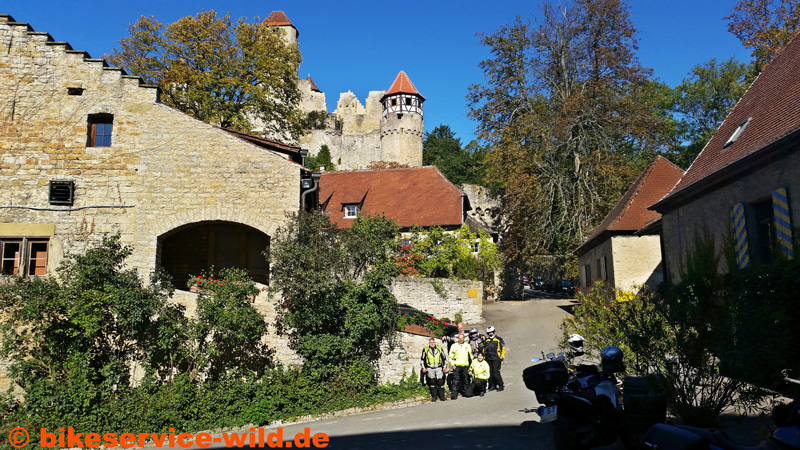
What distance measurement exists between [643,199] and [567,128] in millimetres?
7423

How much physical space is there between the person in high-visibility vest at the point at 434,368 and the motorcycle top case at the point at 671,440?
7.48 meters

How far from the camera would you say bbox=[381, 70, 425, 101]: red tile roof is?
66062 mm

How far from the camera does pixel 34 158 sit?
13922 mm

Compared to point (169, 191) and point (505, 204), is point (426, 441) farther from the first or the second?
point (505, 204)

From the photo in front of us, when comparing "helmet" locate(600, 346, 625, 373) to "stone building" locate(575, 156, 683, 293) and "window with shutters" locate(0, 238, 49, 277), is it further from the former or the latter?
"stone building" locate(575, 156, 683, 293)

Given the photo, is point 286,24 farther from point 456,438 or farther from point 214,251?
point 456,438

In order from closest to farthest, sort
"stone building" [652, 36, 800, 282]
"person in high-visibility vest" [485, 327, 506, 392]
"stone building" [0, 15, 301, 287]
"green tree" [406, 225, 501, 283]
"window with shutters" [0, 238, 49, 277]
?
"stone building" [652, 36, 800, 282] → "person in high-visibility vest" [485, 327, 506, 392] → "window with shutters" [0, 238, 49, 277] → "stone building" [0, 15, 301, 287] → "green tree" [406, 225, 501, 283]

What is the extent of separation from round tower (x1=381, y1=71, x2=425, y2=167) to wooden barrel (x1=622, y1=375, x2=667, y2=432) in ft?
188

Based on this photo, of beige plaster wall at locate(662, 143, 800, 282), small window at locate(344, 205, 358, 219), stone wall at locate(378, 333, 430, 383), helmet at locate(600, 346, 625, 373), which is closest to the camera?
helmet at locate(600, 346, 625, 373)

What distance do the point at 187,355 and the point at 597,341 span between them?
8.62m

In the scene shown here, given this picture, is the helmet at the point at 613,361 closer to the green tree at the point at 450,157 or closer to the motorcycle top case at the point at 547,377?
the motorcycle top case at the point at 547,377

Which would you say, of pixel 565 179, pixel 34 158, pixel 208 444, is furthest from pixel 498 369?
pixel 565 179

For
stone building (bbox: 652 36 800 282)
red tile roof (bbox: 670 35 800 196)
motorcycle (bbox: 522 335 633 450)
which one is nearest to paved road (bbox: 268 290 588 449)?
motorcycle (bbox: 522 335 633 450)

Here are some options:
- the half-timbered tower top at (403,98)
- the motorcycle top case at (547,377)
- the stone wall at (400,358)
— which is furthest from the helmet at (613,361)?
the half-timbered tower top at (403,98)
